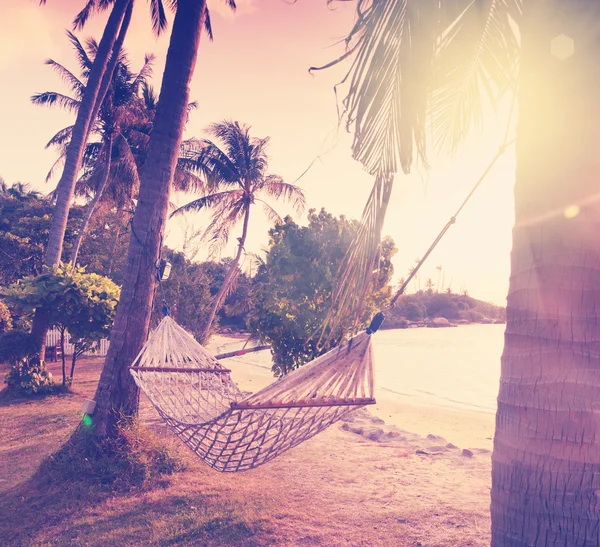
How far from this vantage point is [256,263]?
7738mm

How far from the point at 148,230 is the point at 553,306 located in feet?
8.70

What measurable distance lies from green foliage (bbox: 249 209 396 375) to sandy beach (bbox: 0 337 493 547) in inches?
81.1

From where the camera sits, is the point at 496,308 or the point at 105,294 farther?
the point at 496,308

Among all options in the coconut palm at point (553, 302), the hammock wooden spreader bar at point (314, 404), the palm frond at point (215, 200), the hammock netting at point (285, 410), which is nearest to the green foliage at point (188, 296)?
the palm frond at point (215, 200)

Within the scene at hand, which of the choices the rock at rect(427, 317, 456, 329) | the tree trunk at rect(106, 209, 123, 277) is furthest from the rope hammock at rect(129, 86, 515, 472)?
the rock at rect(427, 317, 456, 329)

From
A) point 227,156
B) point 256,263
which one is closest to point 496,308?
point 227,156

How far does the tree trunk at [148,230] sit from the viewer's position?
10.1 ft

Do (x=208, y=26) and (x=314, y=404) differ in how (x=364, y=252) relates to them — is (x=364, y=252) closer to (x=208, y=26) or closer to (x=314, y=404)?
(x=314, y=404)

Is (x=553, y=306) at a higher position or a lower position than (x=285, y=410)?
higher

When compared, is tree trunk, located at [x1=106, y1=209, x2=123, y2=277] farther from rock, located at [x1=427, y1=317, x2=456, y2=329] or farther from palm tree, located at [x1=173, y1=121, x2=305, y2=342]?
rock, located at [x1=427, y1=317, x2=456, y2=329]

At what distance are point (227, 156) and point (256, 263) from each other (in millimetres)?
5302

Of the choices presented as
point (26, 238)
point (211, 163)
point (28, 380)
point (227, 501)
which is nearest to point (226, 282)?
point (211, 163)

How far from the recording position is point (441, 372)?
15078 mm

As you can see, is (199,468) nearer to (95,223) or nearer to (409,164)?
(409,164)
